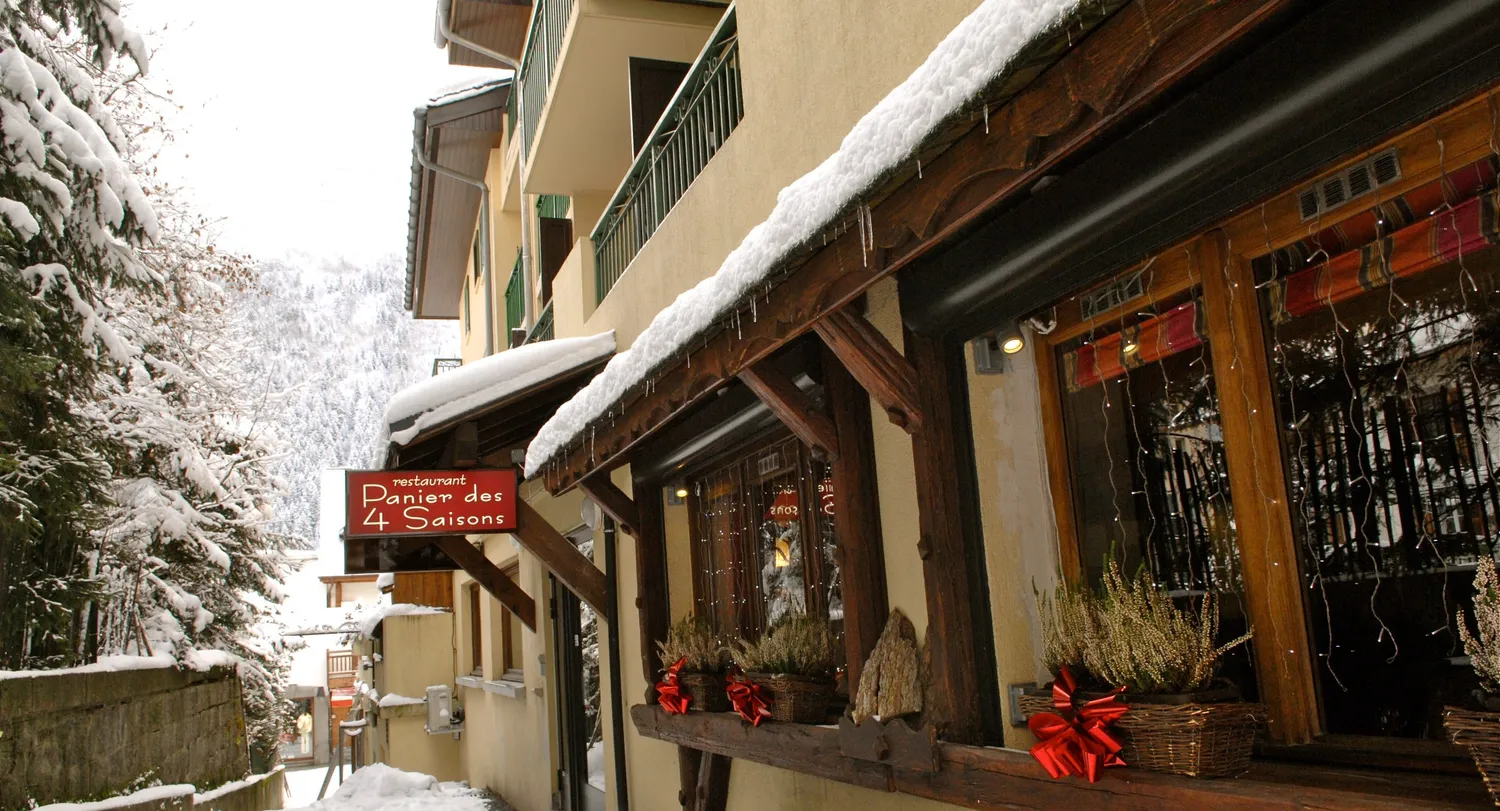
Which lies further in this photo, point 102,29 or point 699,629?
point 102,29

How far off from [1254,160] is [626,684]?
19.5 feet

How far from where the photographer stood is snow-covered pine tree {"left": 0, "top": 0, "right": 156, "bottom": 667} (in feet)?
21.5

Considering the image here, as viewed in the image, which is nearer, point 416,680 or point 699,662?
point 699,662

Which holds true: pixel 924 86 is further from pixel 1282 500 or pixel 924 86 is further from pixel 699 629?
pixel 699 629

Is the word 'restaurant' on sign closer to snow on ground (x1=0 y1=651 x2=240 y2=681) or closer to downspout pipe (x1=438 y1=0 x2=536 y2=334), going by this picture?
snow on ground (x1=0 y1=651 x2=240 y2=681)

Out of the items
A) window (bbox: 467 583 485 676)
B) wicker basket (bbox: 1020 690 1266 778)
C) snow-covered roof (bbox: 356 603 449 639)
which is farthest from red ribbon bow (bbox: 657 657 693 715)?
snow-covered roof (bbox: 356 603 449 639)

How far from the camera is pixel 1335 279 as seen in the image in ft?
9.09

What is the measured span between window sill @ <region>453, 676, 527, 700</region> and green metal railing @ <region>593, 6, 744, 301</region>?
5106 mm

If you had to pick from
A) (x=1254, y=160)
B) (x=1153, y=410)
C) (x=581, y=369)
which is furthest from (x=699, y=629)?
(x=1254, y=160)

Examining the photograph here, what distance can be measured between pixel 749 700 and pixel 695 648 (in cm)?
96

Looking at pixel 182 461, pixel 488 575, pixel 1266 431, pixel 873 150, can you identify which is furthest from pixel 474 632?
pixel 1266 431

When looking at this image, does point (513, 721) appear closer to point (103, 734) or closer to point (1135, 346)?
point (103, 734)

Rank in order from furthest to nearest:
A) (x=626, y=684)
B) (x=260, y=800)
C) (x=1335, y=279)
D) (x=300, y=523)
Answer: (x=300, y=523) < (x=260, y=800) < (x=626, y=684) < (x=1335, y=279)

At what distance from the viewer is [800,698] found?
15.6ft
